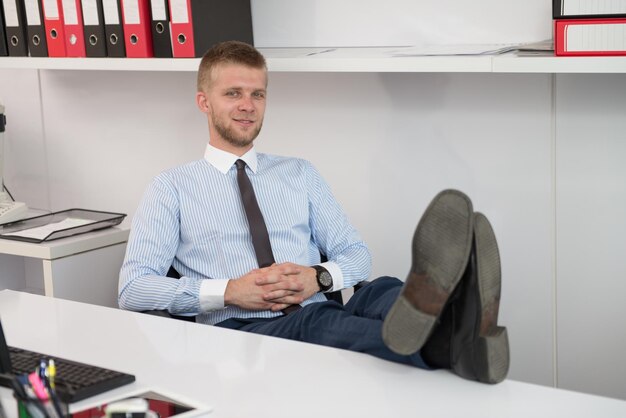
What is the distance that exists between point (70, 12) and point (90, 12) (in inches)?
3.7

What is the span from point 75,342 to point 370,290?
685 mm

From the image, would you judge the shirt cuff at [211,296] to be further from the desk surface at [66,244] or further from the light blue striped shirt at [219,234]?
the desk surface at [66,244]

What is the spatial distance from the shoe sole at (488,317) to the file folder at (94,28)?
1.87m

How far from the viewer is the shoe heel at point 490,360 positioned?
4.66 feet

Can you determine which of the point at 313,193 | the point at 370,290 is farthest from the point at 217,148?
the point at 370,290

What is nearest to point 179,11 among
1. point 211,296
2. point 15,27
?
point 15,27

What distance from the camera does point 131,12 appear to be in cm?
291

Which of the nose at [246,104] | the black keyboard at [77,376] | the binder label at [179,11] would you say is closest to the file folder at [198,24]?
the binder label at [179,11]

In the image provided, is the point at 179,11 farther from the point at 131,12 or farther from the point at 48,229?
the point at 48,229

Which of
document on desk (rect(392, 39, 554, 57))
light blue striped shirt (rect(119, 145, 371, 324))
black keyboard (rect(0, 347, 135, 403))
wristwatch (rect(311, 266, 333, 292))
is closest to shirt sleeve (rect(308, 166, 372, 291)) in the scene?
light blue striped shirt (rect(119, 145, 371, 324))

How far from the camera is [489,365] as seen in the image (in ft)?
4.65

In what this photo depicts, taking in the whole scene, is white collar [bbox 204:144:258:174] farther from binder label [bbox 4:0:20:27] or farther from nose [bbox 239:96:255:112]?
binder label [bbox 4:0:20:27]

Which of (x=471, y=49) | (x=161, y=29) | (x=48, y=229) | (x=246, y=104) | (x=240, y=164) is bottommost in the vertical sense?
(x=48, y=229)

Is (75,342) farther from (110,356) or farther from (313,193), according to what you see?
(313,193)
